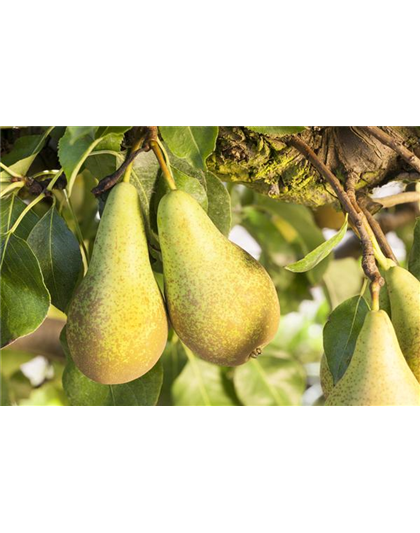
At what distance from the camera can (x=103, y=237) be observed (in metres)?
0.55

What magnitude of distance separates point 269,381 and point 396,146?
0.52 metres

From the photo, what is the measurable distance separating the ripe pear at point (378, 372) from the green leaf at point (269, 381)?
1.58ft

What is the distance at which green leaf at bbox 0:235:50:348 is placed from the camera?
0.56 m

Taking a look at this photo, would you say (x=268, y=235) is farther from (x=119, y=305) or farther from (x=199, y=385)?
(x=119, y=305)

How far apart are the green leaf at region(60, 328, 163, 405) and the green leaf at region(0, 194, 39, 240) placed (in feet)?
0.30

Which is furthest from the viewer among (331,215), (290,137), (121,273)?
(331,215)

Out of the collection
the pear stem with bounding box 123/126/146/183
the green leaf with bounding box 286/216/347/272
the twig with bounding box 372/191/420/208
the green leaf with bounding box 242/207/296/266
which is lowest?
the green leaf with bounding box 242/207/296/266

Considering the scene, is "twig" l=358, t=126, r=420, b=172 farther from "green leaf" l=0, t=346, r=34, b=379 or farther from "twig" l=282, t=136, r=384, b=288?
"green leaf" l=0, t=346, r=34, b=379

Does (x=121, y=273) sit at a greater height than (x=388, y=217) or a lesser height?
greater

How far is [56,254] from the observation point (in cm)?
61

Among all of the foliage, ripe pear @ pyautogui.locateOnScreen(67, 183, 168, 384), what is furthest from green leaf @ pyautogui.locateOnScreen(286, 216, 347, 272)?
ripe pear @ pyautogui.locateOnScreen(67, 183, 168, 384)
